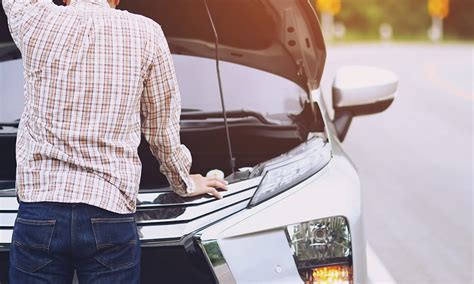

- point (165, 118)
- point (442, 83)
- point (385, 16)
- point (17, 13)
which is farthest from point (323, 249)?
point (385, 16)

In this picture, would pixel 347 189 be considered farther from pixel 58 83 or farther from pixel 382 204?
pixel 382 204

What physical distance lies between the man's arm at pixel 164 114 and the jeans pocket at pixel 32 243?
1.57 feet

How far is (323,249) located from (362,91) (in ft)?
4.36

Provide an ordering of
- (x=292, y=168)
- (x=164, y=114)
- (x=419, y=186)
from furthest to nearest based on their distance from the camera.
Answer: (x=419, y=186)
(x=292, y=168)
(x=164, y=114)

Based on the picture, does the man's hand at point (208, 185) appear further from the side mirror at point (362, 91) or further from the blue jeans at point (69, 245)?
the side mirror at point (362, 91)

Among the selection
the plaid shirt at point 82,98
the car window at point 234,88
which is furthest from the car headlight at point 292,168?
the plaid shirt at point 82,98

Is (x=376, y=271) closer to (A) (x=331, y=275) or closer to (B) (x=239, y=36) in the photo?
(B) (x=239, y=36)

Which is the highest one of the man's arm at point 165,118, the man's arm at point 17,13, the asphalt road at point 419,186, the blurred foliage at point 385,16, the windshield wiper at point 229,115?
the man's arm at point 17,13

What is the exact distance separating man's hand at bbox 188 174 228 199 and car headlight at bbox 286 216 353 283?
28 centimetres

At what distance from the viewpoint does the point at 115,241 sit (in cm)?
247

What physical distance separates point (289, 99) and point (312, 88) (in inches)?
6.7

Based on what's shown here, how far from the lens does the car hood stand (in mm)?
3879

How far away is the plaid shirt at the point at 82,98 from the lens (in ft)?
7.91

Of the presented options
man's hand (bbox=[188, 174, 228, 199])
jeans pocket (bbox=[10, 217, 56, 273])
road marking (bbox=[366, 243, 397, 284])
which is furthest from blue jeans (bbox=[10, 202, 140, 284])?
road marking (bbox=[366, 243, 397, 284])
